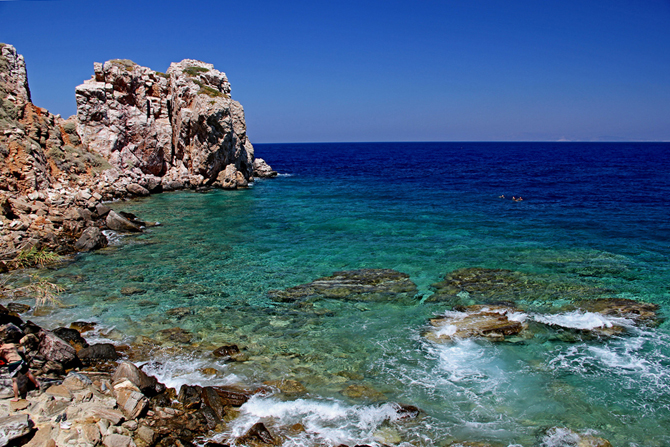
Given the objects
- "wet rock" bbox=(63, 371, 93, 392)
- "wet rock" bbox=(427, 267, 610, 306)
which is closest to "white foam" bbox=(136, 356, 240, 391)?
"wet rock" bbox=(63, 371, 93, 392)

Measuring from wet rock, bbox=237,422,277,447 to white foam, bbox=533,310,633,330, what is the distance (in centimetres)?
1102

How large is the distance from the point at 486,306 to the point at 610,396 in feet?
18.0

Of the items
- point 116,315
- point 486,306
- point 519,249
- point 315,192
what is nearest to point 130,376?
point 116,315

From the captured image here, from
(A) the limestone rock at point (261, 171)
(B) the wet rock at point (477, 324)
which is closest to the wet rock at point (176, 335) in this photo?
(B) the wet rock at point (477, 324)

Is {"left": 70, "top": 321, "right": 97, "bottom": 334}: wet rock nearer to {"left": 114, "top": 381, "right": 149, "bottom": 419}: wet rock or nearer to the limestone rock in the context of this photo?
{"left": 114, "top": 381, "right": 149, "bottom": 419}: wet rock

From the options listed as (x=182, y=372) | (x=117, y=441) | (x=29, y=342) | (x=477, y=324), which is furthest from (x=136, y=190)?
(x=477, y=324)

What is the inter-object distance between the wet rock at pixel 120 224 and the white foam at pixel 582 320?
24895mm

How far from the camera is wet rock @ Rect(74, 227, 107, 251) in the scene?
23.3 m

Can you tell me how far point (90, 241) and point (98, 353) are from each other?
13788 mm

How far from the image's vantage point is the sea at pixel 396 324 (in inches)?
400

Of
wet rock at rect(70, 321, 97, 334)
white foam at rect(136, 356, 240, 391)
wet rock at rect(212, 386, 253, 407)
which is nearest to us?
wet rock at rect(212, 386, 253, 407)

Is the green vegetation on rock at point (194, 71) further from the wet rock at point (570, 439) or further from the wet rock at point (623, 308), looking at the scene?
the wet rock at point (570, 439)

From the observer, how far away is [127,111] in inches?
1770

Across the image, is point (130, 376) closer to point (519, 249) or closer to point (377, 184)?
point (519, 249)
